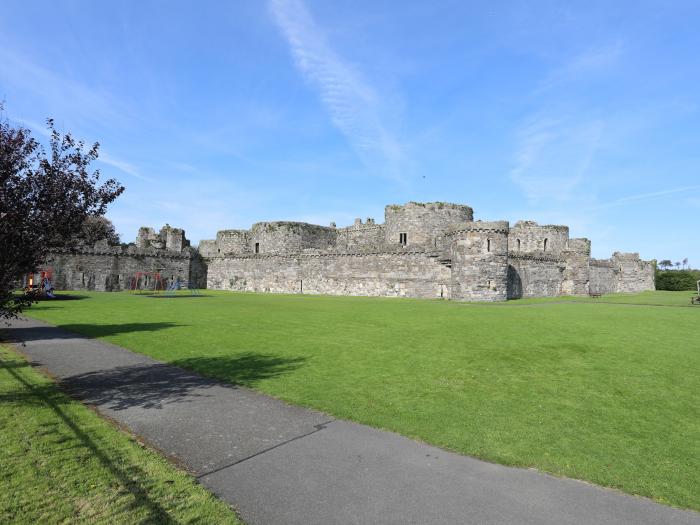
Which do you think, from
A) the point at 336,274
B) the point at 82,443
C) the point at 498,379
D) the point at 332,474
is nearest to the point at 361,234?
the point at 336,274

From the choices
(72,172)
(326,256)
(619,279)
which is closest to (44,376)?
(72,172)

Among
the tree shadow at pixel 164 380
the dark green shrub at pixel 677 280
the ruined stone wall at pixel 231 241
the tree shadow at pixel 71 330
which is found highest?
the ruined stone wall at pixel 231 241

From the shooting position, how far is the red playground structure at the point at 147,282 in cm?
4644

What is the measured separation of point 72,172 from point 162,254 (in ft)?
146

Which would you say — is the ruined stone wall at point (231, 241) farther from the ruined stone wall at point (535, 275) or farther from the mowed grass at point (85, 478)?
the mowed grass at point (85, 478)

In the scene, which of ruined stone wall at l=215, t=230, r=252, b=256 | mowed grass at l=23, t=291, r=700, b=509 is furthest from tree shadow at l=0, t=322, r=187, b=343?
ruined stone wall at l=215, t=230, r=252, b=256

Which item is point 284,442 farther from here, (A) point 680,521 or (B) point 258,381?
(A) point 680,521

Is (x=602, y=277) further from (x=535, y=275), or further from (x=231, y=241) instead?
(x=231, y=241)

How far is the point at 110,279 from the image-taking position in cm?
4500

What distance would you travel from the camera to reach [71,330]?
1448cm

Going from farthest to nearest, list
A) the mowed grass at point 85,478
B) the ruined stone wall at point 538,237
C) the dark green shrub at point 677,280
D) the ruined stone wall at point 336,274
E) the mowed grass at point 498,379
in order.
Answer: the dark green shrub at point 677,280
the ruined stone wall at point 538,237
the ruined stone wall at point 336,274
the mowed grass at point 498,379
the mowed grass at point 85,478

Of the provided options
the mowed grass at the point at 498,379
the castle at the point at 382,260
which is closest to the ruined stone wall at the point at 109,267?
the castle at the point at 382,260

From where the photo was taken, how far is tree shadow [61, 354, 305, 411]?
7082 mm

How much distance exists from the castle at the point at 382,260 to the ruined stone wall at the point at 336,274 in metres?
0.10
